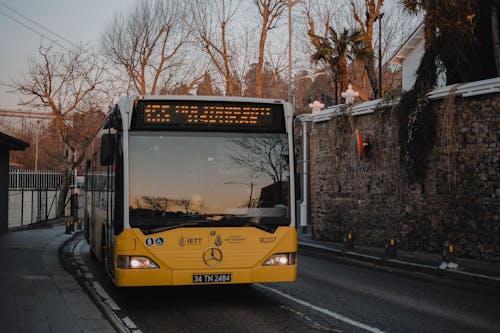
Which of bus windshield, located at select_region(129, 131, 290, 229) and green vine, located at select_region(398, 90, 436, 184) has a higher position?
green vine, located at select_region(398, 90, 436, 184)

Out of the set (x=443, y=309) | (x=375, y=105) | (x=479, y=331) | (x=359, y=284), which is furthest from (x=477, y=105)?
(x=479, y=331)

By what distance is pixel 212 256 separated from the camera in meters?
8.76

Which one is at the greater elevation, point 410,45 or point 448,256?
point 410,45

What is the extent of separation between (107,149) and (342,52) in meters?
22.4

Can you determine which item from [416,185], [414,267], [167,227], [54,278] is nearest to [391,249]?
[414,267]

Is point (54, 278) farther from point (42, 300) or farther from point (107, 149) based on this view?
point (107, 149)

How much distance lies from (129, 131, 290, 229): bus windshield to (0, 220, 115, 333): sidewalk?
1424 millimetres

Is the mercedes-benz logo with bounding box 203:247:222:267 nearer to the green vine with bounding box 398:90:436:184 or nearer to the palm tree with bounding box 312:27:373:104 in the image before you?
the green vine with bounding box 398:90:436:184

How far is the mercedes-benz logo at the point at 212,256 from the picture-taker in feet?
28.7

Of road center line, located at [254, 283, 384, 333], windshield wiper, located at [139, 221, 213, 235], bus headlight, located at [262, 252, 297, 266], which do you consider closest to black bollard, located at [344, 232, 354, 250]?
road center line, located at [254, 283, 384, 333]

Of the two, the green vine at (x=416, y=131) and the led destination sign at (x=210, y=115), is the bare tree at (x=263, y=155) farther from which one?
the green vine at (x=416, y=131)

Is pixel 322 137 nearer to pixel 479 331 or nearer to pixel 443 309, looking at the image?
pixel 443 309

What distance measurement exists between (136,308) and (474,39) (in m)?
12.4

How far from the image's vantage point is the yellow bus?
340 inches
